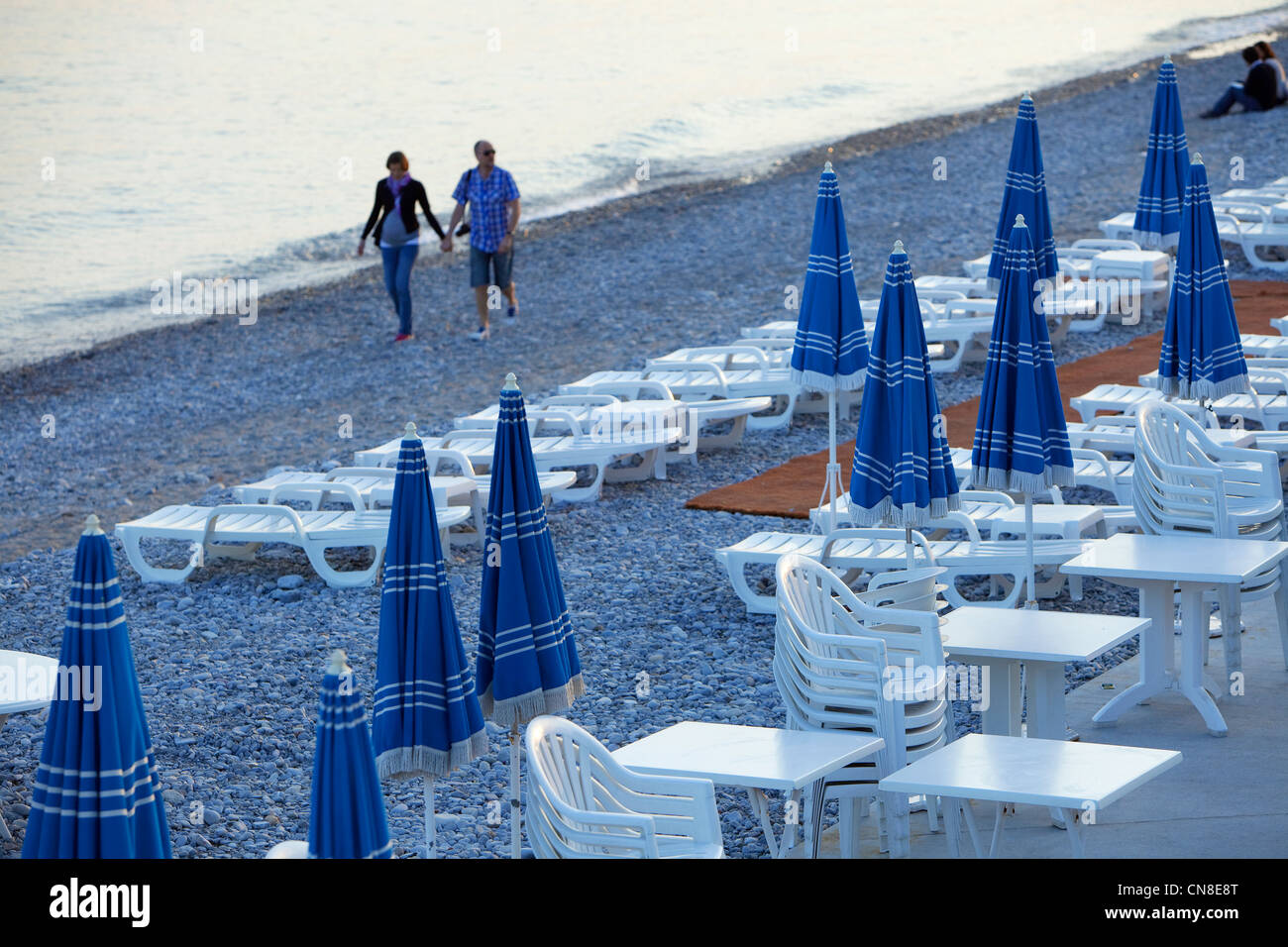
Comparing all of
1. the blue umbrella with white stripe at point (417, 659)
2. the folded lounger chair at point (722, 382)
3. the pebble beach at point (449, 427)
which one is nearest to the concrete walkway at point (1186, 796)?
the pebble beach at point (449, 427)

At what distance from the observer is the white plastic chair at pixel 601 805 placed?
4297mm

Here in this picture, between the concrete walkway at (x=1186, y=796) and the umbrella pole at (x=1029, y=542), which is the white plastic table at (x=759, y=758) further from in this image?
the umbrella pole at (x=1029, y=542)

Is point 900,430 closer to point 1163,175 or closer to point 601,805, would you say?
point 601,805

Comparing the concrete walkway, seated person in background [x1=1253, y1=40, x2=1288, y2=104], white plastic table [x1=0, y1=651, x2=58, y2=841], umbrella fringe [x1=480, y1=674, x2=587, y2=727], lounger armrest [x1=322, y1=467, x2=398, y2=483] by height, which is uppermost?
seated person in background [x1=1253, y1=40, x2=1288, y2=104]

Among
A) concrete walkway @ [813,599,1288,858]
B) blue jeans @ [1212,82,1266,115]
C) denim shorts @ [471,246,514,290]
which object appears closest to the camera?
concrete walkway @ [813,599,1288,858]

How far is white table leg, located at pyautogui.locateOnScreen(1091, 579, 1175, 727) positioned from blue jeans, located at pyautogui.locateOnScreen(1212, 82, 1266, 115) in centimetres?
2413

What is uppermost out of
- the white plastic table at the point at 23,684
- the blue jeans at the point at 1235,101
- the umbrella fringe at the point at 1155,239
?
the blue jeans at the point at 1235,101

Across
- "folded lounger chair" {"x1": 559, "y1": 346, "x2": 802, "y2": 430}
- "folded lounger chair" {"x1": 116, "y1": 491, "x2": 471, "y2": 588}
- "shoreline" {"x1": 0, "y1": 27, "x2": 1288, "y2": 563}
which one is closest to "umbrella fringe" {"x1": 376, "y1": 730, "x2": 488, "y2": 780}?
"folded lounger chair" {"x1": 116, "y1": 491, "x2": 471, "y2": 588}

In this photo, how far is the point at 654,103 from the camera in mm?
46031

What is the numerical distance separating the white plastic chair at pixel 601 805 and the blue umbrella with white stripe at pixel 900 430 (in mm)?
2476

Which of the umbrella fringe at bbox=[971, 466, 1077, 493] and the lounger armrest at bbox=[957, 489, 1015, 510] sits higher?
the umbrella fringe at bbox=[971, 466, 1077, 493]

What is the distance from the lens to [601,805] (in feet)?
15.3

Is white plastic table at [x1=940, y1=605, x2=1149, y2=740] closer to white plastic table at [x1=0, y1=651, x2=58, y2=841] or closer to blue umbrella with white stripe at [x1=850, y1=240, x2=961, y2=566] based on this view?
blue umbrella with white stripe at [x1=850, y1=240, x2=961, y2=566]

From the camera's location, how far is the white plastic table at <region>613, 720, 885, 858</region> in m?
4.79
